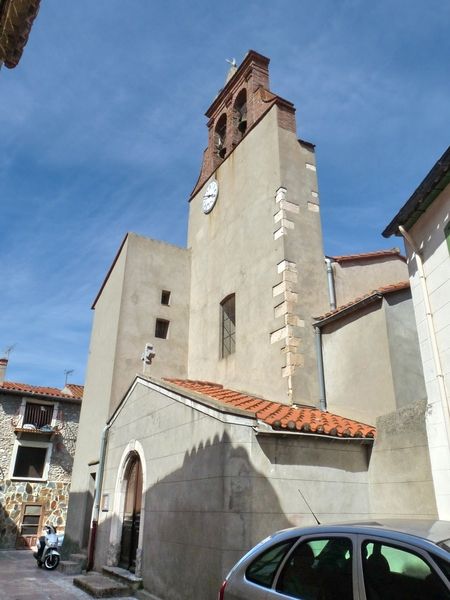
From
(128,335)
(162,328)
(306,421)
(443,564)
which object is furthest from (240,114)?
(443,564)

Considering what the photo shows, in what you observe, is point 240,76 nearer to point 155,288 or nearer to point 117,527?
point 155,288

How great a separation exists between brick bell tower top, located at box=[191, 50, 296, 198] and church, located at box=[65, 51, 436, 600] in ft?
0.21

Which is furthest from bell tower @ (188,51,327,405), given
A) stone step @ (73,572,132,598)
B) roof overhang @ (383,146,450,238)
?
stone step @ (73,572,132,598)

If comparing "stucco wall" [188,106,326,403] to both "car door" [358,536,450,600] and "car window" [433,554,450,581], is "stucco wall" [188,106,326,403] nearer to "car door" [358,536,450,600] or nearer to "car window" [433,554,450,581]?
"car door" [358,536,450,600]

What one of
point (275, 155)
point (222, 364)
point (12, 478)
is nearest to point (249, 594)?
point (222, 364)

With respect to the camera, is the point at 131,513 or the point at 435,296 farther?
the point at 131,513

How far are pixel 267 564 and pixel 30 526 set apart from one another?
2098 cm

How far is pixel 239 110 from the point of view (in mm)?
15445

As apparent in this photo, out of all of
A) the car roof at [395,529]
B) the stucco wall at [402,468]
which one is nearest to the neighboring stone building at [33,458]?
the stucco wall at [402,468]

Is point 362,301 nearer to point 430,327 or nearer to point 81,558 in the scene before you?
point 430,327

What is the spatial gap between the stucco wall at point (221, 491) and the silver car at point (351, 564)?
2592mm

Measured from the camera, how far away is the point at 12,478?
68.8ft

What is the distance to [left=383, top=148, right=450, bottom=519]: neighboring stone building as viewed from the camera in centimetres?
609

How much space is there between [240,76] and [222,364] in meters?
9.55
